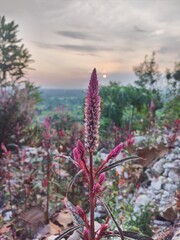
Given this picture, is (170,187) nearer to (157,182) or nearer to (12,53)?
(157,182)

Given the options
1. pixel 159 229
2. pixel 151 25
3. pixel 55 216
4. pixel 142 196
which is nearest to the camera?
pixel 159 229

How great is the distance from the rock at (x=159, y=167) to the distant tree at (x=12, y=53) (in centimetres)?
578

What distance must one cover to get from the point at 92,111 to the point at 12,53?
803 cm

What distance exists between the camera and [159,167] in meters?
2.92

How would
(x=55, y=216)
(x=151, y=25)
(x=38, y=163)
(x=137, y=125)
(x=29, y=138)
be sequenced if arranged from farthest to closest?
(x=137, y=125) → (x=29, y=138) → (x=151, y=25) → (x=38, y=163) → (x=55, y=216)

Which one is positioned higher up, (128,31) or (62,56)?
(128,31)

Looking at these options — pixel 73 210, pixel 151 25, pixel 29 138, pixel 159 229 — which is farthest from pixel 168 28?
pixel 73 210

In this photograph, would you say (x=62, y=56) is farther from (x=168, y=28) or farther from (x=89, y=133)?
(x=89, y=133)

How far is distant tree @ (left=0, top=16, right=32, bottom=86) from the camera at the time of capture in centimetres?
819

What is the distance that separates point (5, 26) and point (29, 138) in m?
4.81

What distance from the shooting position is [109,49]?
165 inches

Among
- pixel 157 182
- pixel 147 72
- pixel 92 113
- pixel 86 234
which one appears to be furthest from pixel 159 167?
pixel 147 72

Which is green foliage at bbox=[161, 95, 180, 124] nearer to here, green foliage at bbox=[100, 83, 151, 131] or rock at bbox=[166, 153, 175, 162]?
green foliage at bbox=[100, 83, 151, 131]

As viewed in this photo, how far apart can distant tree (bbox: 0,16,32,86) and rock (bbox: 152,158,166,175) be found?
19.0 feet
